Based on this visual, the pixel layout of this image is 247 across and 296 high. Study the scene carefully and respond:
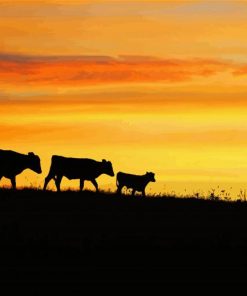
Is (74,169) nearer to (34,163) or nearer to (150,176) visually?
(34,163)

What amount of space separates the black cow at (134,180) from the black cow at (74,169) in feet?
4.64

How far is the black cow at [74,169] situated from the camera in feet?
127

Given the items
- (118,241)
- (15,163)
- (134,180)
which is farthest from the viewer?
(134,180)

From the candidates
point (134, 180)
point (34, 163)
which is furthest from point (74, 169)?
point (134, 180)

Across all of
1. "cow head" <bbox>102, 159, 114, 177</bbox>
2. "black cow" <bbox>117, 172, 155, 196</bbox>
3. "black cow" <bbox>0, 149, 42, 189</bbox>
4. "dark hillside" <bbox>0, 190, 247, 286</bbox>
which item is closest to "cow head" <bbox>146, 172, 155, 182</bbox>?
"black cow" <bbox>117, 172, 155, 196</bbox>

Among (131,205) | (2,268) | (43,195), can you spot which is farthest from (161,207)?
(2,268)

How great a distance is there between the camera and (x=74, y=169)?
39469 mm

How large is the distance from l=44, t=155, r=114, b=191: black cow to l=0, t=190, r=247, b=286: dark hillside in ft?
19.4

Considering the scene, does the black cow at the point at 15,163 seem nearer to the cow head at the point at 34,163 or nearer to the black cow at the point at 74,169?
the cow head at the point at 34,163

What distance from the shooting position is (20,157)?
127 ft

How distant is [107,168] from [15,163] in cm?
476

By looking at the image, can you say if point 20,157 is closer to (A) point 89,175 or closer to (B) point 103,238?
(A) point 89,175

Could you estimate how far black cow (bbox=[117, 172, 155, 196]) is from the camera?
41031mm

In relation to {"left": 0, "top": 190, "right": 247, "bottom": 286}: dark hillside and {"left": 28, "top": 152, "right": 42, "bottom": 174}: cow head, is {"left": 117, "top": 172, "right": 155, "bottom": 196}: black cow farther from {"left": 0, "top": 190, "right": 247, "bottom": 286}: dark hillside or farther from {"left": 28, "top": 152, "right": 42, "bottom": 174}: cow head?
{"left": 0, "top": 190, "right": 247, "bottom": 286}: dark hillside
